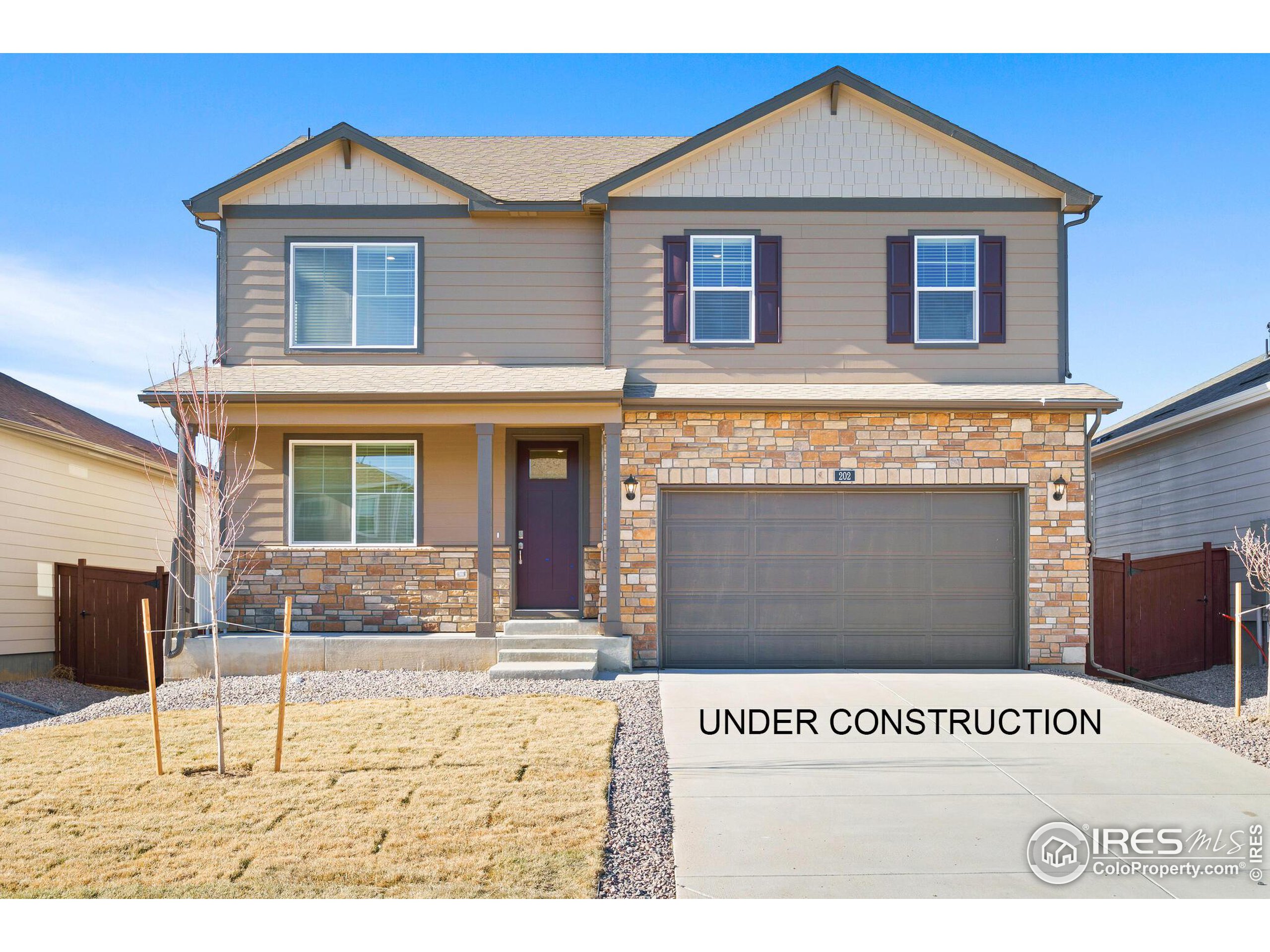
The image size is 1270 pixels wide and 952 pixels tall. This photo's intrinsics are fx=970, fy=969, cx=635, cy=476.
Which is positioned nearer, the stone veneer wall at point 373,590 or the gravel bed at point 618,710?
the gravel bed at point 618,710

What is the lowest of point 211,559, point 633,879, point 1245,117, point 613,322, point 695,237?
point 633,879

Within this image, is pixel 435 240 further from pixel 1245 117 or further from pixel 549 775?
pixel 1245 117

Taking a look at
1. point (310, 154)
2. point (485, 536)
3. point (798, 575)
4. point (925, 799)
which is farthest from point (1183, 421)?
point (310, 154)

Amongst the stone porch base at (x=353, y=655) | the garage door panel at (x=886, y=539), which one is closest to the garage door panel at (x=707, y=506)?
the garage door panel at (x=886, y=539)

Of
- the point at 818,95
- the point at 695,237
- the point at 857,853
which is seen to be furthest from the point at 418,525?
the point at 857,853

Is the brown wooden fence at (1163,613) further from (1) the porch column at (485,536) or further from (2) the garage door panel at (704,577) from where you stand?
(1) the porch column at (485,536)

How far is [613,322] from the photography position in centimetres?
1123

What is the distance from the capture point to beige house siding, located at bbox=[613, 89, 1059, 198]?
11.3m

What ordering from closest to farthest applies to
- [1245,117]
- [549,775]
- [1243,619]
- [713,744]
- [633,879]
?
[633,879] → [549,775] → [713,744] → [1245,117] → [1243,619]

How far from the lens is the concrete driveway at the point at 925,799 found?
15.3ft

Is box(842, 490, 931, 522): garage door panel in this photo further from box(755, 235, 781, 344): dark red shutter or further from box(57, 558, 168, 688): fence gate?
box(57, 558, 168, 688): fence gate

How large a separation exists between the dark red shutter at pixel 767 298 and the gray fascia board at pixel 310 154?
329 cm

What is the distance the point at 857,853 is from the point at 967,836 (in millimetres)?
690

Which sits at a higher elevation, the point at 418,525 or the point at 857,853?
the point at 418,525
